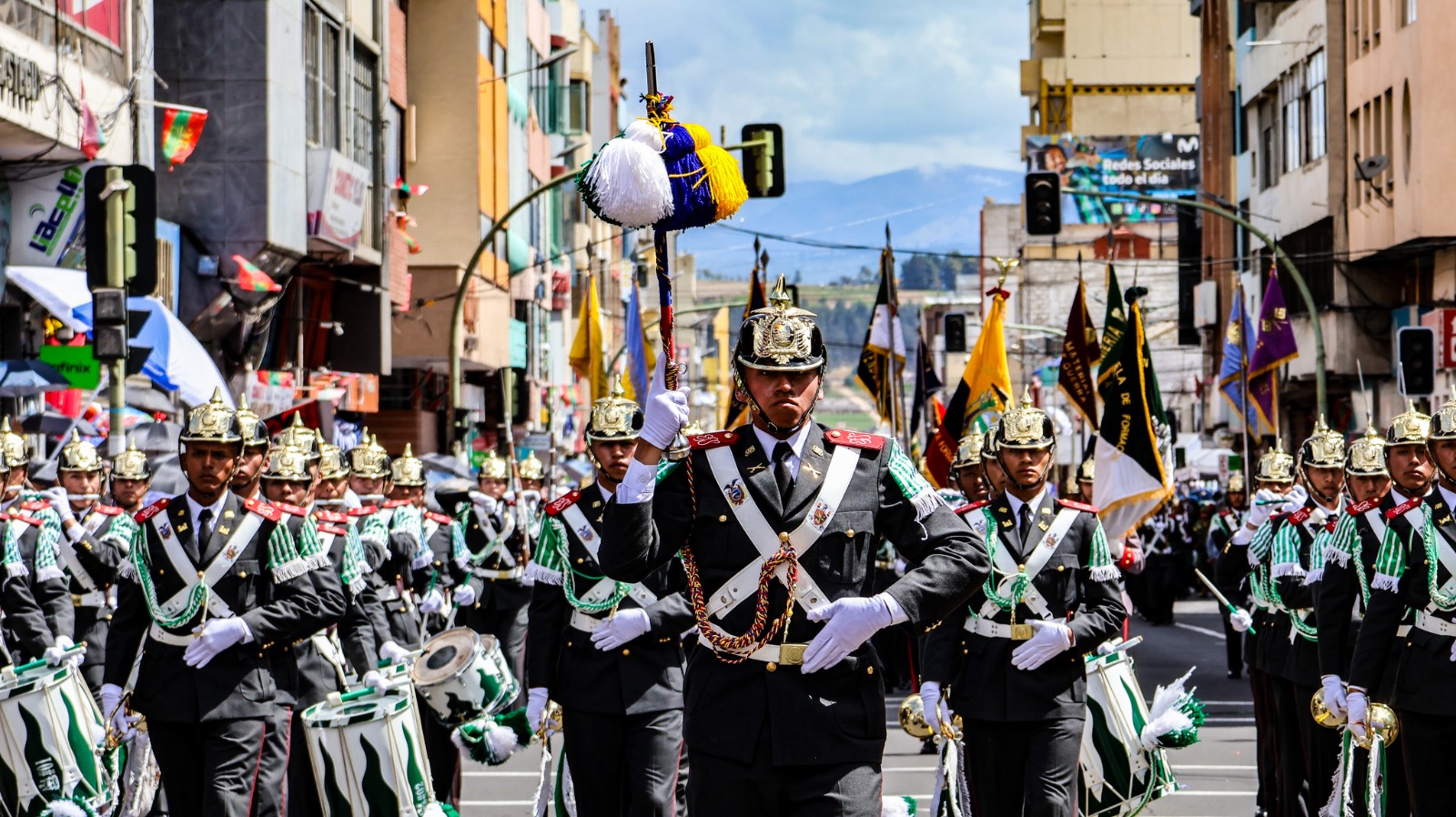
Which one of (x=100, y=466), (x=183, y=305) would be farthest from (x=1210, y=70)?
(x=100, y=466)

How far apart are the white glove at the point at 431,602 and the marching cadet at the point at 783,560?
11.3 meters

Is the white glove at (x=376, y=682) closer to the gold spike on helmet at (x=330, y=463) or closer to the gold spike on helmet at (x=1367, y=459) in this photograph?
the gold spike on helmet at (x=1367, y=459)

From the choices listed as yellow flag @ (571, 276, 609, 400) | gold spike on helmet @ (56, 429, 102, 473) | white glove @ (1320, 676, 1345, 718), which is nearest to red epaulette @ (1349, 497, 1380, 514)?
white glove @ (1320, 676, 1345, 718)

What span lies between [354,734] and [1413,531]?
4721mm

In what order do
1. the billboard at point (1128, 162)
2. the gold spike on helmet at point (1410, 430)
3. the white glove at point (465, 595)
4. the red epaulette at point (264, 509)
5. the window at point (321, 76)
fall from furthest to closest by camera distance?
the billboard at point (1128, 162) < the window at point (321, 76) < the white glove at point (465, 595) < the gold spike on helmet at point (1410, 430) < the red epaulette at point (264, 509)

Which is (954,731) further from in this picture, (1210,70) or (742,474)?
(1210,70)

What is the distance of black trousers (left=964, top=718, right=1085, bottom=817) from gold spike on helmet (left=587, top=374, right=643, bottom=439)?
2.10 m

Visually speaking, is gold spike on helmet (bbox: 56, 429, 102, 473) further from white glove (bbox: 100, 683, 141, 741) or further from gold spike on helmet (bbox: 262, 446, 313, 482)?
white glove (bbox: 100, 683, 141, 741)

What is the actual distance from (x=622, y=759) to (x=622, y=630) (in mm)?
608

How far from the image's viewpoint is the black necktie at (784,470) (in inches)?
273

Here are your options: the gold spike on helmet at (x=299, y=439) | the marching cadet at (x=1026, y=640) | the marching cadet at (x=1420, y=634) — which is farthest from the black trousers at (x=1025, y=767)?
the gold spike on helmet at (x=299, y=439)

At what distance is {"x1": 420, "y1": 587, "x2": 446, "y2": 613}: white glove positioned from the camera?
18.2 m

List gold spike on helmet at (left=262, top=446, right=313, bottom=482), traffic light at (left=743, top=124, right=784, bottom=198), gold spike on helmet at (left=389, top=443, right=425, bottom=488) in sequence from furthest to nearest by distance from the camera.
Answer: traffic light at (left=743, top=124, right=784, bottom=198) < gold spike on helmet at (left=389, top=443, right=425, bottom=488) < gold spike on helmet at (left=262, top=446, right=313, bottom=482)

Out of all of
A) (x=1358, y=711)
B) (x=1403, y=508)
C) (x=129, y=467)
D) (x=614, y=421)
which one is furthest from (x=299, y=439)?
(x=1403, y=508)
